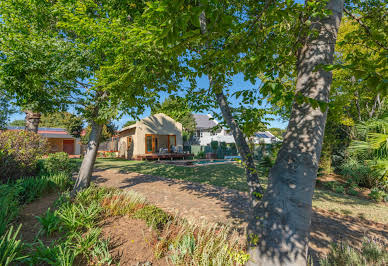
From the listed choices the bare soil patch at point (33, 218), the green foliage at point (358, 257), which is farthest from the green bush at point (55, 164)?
the green foliage at point (358, 257)

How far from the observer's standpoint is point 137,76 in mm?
4160

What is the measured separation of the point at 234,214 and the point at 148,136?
17445mm

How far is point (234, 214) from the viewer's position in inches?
189

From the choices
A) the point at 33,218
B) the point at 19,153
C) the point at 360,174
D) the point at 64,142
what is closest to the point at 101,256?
the point at 33,218

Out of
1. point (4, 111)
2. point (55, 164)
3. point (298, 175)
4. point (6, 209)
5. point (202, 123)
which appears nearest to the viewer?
point (298, 175)

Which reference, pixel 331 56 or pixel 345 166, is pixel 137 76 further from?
pixel 345 166

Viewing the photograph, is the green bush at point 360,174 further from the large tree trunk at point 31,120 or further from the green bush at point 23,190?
the large tree trunk at point 31,120

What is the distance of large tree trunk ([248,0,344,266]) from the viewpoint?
2049mm

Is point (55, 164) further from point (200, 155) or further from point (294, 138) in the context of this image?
point (200, 155)

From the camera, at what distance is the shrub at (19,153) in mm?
6082

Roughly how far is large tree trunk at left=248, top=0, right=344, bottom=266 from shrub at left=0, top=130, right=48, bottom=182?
776 centimetres

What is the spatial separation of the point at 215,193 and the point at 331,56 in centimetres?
560

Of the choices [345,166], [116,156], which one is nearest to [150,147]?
[116,156]

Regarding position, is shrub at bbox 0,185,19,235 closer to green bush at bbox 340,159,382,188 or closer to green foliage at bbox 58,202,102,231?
green foliage at bbox 58,202,102,231
